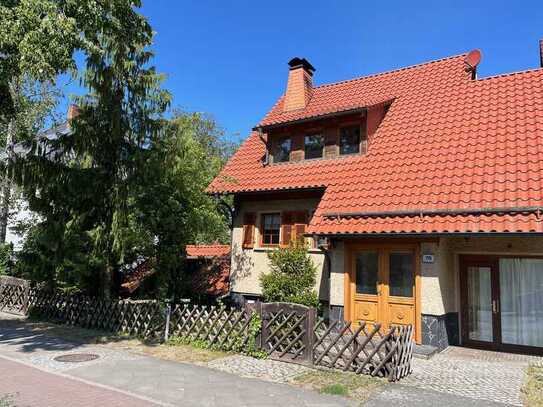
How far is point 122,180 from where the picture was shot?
45.5 ft

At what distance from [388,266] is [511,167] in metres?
3.99

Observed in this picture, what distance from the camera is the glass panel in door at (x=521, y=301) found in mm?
10953

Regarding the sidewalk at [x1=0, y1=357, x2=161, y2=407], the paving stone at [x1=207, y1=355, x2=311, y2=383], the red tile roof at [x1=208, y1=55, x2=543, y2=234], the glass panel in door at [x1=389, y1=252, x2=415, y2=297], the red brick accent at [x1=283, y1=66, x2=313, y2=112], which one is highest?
the red brick accent at [x1=283, y1=66, x2=313, y2=112]

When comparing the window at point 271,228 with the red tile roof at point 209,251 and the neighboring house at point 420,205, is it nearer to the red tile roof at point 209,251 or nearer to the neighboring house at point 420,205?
the neighboring house at point 420,205

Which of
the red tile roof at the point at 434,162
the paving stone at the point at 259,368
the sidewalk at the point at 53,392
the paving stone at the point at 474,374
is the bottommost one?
the sidewalk at the point at 53,392

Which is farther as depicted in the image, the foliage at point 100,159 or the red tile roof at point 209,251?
the red tile roof at point 209,251

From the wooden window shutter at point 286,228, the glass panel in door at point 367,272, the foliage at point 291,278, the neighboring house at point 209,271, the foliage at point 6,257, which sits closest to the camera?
the glass panel in door at point 367,272

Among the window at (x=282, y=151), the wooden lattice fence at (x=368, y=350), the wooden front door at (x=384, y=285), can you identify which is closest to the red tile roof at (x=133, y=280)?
the window at (x=282, y=151)

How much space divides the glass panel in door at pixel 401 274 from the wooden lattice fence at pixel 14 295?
515 inches

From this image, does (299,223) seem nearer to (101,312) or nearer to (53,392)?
(101,312)

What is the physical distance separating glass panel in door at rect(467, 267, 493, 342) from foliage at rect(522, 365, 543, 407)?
79.3 inches

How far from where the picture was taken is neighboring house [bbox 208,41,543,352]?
11.0 metres

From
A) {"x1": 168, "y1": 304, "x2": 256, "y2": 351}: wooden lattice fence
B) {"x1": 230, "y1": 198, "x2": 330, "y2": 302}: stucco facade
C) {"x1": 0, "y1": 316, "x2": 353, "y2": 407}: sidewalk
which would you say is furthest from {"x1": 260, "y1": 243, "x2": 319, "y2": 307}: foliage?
{"x1": 0, "y1": 316, "x2": 353, "y2": 407}: sidewalk

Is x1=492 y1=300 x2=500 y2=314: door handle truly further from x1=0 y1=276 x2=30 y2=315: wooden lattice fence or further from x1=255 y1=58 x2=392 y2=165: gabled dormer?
x1=0 y1=276 x2=30 y2=315: wooden lattice fence
